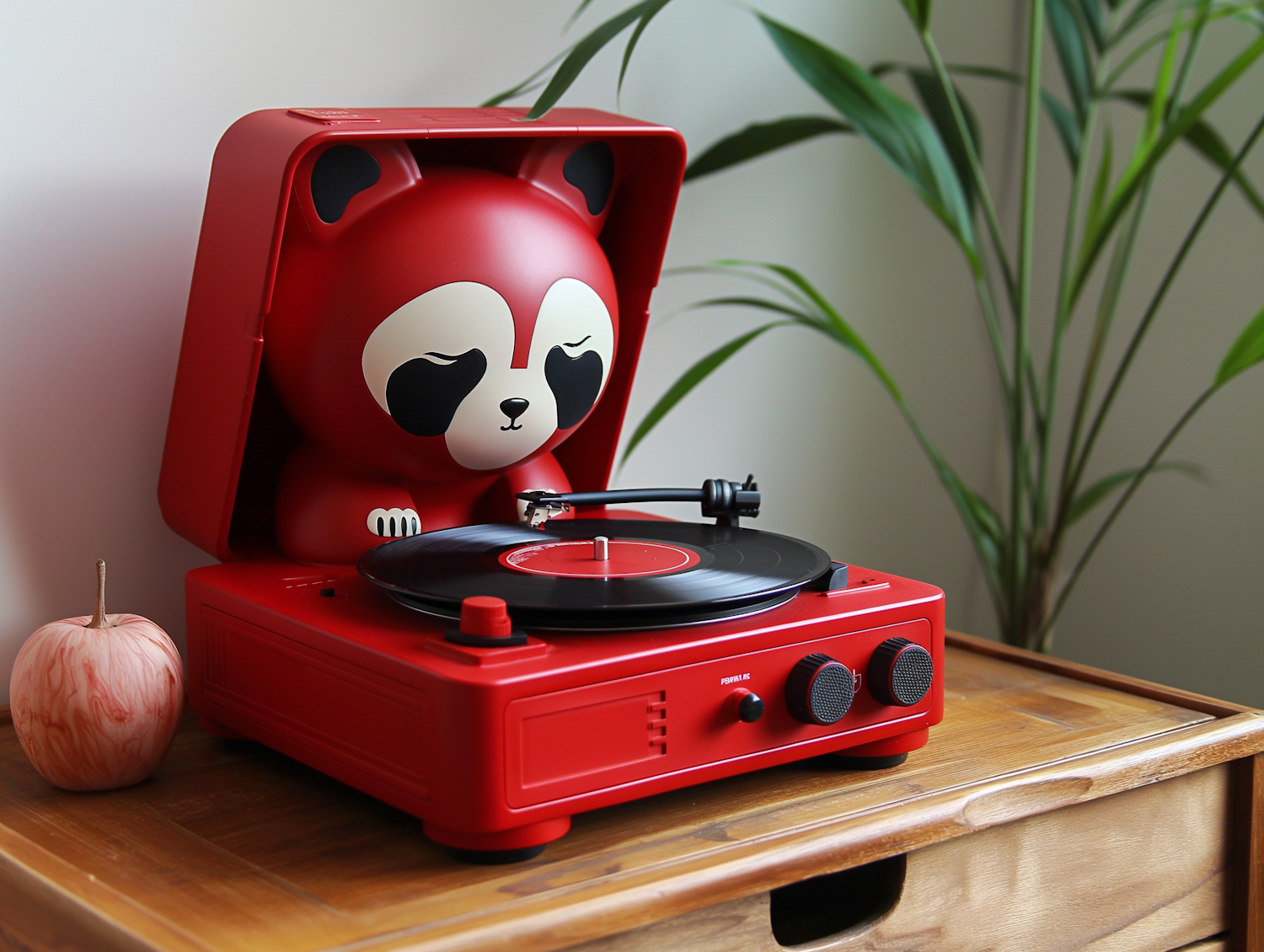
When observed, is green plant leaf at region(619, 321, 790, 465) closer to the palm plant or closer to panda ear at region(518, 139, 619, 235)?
the palm plant

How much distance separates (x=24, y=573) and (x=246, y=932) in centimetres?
51

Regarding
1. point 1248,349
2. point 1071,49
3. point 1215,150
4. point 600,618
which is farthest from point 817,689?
point 1071,49

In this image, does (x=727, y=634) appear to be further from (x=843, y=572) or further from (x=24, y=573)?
(x=24, y=573)

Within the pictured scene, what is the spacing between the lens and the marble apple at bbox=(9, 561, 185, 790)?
81 centimetres

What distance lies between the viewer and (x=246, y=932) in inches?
25.1

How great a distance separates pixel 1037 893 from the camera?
2.89ft

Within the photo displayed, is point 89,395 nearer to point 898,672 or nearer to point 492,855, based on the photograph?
point 492,855

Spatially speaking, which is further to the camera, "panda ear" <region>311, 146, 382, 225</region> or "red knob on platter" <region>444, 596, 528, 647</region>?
"panda ear" <region>311, 146, 382, 225</region>

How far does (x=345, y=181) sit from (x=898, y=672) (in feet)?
1.73

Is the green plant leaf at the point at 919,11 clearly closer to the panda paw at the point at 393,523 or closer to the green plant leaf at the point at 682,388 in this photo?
the green plant leaf at the point at 682,388

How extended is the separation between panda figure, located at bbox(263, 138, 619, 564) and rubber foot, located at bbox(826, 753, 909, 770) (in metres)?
0.34

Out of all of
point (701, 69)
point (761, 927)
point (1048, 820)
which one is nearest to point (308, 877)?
point (761, 927)

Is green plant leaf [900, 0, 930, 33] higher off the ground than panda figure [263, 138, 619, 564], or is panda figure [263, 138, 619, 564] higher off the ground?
green plant leaf [900, 0, 930, 33]

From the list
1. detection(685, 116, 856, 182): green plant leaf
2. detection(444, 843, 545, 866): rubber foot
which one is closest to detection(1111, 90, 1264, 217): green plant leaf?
detection(685, 116, 856, 182): green plant leaf
